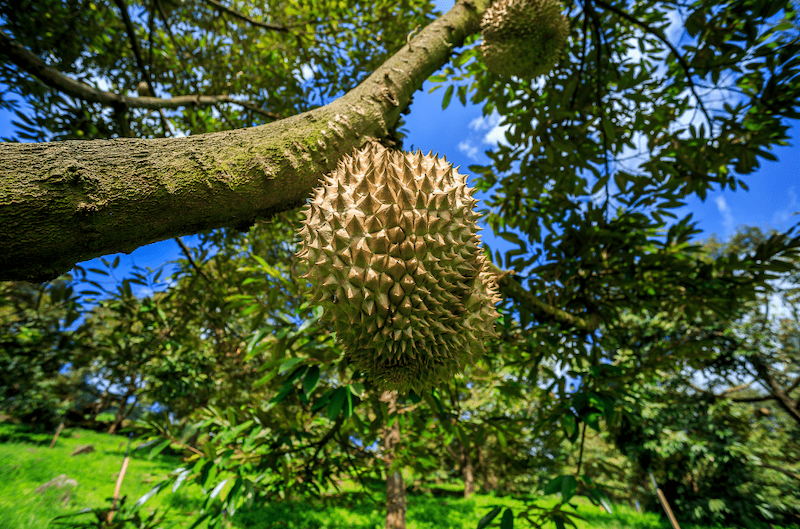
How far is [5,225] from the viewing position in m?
0.70

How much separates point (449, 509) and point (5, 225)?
1041 centimetres

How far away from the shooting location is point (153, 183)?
2.81ft

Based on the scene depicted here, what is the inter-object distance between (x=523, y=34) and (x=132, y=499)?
879cm

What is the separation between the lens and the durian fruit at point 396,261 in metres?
1.15

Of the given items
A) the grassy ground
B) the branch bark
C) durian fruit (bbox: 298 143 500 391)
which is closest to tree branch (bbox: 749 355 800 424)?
the grassy ground

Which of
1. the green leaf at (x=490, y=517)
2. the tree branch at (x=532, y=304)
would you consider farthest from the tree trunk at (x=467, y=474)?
the green leaf at (x=490, y=517)

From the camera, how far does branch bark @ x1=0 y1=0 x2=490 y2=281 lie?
2.40 ft

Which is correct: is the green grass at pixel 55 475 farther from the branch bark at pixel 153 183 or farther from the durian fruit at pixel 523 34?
the durian fruit at pixel 523 34

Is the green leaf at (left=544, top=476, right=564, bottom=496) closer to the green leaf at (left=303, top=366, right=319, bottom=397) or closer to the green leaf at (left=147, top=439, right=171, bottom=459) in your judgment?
the green leaf at (left=303, top=366, right=319, bottom=397)

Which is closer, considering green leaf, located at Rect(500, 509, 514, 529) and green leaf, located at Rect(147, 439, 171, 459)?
green leaf, located at Rect(500, 509, 514, 529)

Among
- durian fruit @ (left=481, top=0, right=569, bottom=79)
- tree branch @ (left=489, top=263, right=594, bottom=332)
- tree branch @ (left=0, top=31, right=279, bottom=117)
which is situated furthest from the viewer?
durian fruit @ (left=481, top=0, right=569, bottom=79)

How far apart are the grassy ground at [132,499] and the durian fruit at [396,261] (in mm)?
2008

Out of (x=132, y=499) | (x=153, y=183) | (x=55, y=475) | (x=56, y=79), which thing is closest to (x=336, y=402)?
(x=153, y=183)

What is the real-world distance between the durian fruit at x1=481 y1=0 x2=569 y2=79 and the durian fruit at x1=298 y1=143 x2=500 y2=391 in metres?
1.54
